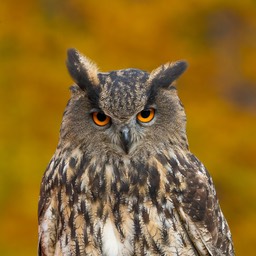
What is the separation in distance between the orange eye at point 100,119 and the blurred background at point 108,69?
415 centimetres

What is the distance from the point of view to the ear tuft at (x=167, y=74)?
426cm

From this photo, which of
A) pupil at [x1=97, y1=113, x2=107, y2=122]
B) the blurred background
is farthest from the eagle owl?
the blurred background

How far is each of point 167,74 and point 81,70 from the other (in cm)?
36

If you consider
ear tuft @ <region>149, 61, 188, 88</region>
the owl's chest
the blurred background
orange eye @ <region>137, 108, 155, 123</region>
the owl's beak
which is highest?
the blurred background

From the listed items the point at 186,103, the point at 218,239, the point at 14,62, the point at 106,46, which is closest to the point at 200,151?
the point at 186,103

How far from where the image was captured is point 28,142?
28.2 ft

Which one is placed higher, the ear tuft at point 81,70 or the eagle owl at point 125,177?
the ear tuft at point 81,70

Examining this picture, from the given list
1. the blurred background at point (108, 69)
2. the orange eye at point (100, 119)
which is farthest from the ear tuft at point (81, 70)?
the blurred background at point (108, 69)

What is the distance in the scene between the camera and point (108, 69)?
28.5ft

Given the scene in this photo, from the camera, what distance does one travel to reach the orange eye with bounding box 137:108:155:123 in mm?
4208

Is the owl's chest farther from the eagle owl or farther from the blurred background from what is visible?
the blurred background

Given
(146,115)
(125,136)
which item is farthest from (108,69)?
(125,136)

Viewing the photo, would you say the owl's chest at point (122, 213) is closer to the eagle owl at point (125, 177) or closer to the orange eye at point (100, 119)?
the eagle owl at point (125, 177)

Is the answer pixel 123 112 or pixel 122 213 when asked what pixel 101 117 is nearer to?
pixel 123 112
